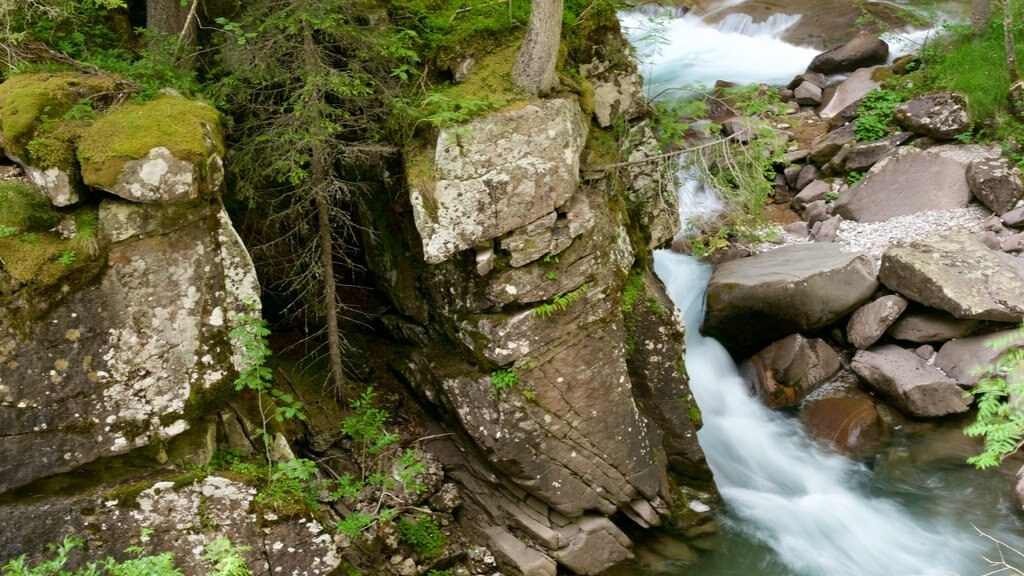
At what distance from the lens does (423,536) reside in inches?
304

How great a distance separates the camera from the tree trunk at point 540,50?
711 cm

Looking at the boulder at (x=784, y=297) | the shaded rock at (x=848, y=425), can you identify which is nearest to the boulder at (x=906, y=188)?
the boulder at (x=784, y=297)

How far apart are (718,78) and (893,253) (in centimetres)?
796

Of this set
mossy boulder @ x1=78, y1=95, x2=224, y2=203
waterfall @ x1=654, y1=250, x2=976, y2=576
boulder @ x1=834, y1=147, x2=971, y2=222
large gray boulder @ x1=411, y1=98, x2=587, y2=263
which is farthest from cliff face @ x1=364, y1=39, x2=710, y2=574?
boulder @ x1=834, y1=147, x2=971, y2=222

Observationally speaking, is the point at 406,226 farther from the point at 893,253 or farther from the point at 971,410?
the point at 971,410

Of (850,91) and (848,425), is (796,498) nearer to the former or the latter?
(848,425)

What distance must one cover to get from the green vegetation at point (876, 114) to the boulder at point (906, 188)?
1.10m

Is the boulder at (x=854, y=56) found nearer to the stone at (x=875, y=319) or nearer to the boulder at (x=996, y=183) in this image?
the boulder at (x=996, y=183)

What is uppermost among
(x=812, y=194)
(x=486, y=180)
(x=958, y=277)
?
(x=486, y=180)

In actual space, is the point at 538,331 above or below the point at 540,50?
below

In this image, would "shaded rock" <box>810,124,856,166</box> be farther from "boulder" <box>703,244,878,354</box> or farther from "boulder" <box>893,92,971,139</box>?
"boulder" <box>703,244,878,354</box>

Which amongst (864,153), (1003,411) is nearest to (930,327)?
(864,153)

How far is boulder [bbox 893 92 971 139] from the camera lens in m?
13.5

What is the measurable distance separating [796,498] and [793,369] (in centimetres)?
209
